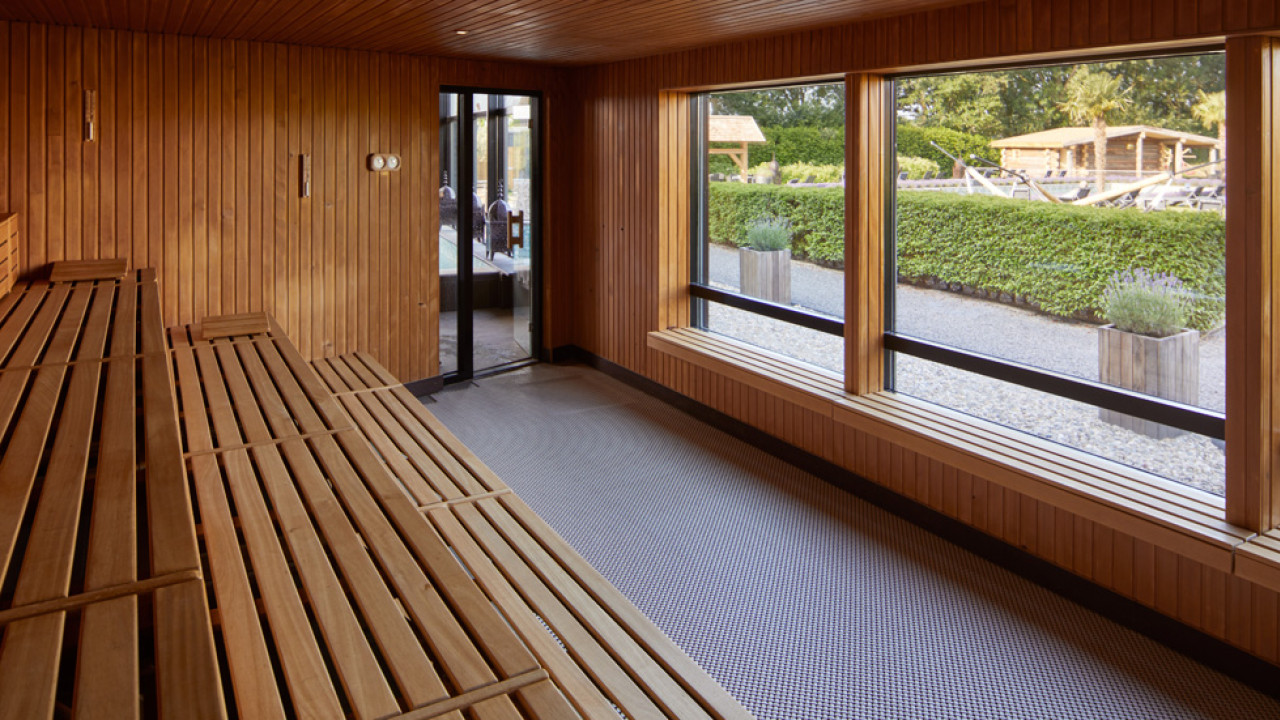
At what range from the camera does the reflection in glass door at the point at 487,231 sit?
20.9 ft

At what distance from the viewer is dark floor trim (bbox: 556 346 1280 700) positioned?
2928mm

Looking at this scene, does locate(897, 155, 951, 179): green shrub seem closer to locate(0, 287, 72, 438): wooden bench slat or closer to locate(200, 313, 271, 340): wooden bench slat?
locate(200, 313, 271, 340): wooden bench slat

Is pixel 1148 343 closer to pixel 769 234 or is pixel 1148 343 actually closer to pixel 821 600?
pixel 821 600

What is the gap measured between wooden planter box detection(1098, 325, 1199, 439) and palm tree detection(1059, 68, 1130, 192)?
2.04 ft

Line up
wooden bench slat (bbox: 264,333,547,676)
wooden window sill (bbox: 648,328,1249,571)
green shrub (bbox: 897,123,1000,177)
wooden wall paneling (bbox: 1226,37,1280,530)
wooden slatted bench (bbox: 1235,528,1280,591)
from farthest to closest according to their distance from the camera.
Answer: green shrub (bbox: 897,123,1000,177) < wooden window sill (bbox: 648,328,1249,571) < wooden wall paneling (bbox: 1226,37,1280,530) < wooden slatted bench (bbox: 1235,528,1280,591) < wooden bench slat (bbox: 264,333,547,676)

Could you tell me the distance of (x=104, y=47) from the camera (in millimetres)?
4688

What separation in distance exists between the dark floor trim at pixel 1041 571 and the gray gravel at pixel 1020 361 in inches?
19.6

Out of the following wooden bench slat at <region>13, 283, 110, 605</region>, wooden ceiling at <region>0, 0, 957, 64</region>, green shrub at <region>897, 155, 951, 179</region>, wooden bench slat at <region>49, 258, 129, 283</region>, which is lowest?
wooden bench slat at <region>13, 283, 110, 605</region>

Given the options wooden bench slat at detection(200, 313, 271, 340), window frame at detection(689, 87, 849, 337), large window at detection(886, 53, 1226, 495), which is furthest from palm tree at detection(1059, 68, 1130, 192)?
wooden bench slat at detection(200, 313, 271, 340)

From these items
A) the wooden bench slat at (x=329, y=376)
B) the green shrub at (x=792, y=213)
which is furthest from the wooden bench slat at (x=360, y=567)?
the green shrub at (x=792, y=213)

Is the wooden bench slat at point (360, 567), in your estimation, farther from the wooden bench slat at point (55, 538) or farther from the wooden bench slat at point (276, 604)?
the wooden bench slat at point (55, 538)

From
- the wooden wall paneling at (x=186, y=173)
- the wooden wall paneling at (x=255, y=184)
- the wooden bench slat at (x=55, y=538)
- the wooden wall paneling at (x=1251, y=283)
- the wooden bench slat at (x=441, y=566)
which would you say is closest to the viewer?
the wooden bench slat at (x=55, y=538)

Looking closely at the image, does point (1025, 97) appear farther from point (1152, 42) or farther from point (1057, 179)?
point (1152, 42)

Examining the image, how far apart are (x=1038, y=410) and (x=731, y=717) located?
7.84ft
